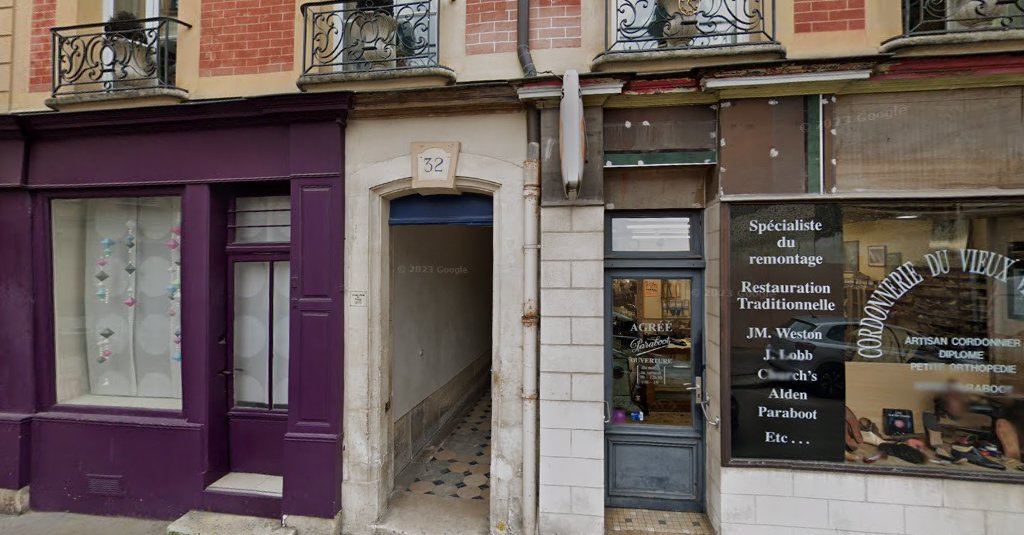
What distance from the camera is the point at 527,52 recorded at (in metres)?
4.09

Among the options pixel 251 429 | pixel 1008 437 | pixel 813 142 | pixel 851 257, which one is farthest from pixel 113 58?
pixel 1008 437

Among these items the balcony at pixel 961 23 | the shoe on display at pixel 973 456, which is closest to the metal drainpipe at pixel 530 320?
the balcony at pixel 961 23

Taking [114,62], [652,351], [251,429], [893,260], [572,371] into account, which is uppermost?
[114,62]

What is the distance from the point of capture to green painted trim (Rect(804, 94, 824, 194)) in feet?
12.2

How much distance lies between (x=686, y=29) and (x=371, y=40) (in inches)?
126

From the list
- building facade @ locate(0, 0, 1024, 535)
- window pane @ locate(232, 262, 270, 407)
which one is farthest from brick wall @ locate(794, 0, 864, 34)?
window pane @ locate(232, 262, 270, 407)

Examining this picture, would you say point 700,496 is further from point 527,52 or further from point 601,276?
point 527,52

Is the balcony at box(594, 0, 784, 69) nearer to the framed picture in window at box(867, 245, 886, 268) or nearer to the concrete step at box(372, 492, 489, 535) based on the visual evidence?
the framed picture in window at box(867, 245, 886, 268)

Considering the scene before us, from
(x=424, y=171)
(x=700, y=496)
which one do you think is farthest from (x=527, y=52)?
(x=700, y=496)

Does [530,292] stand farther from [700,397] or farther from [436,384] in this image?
[436,384]

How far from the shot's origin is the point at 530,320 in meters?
3.99

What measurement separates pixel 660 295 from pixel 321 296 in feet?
11.4

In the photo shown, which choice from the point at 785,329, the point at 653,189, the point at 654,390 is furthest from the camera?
the point at 654,390

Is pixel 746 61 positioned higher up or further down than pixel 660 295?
higher up
